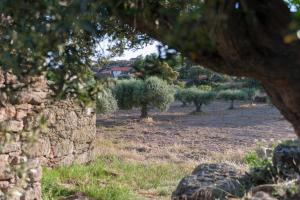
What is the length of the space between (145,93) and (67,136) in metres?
12.0

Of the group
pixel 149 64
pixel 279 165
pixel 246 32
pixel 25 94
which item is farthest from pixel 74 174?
pixel 246 32

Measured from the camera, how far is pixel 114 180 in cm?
778

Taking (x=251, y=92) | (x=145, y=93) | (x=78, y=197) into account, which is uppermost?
(x=251, y=92)

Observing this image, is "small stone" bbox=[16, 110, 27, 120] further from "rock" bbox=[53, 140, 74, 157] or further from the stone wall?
"rock" bbox=[53, 140, 74, 157]

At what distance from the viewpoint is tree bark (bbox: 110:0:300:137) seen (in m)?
1.33

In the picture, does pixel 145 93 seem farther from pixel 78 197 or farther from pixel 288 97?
pixel 288 97

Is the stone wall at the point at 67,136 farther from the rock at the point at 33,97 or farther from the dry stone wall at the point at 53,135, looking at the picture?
the rock at the point at 33,97

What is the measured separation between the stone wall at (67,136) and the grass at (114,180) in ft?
0.66

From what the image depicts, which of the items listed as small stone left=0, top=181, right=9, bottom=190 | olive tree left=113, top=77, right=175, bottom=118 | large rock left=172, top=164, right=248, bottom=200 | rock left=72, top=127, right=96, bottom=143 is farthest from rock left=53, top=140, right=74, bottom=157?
olive tree left=113, top=77, right=175, bottom=118

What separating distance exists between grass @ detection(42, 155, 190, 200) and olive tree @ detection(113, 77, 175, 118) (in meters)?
10.3

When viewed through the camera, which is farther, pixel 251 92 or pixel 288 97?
pixel 251 92

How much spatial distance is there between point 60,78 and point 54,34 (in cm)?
24

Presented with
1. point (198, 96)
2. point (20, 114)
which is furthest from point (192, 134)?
point (20, 114)

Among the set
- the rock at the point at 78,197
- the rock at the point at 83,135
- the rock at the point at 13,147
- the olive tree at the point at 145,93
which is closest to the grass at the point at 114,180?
the rock at the point at 78,197
